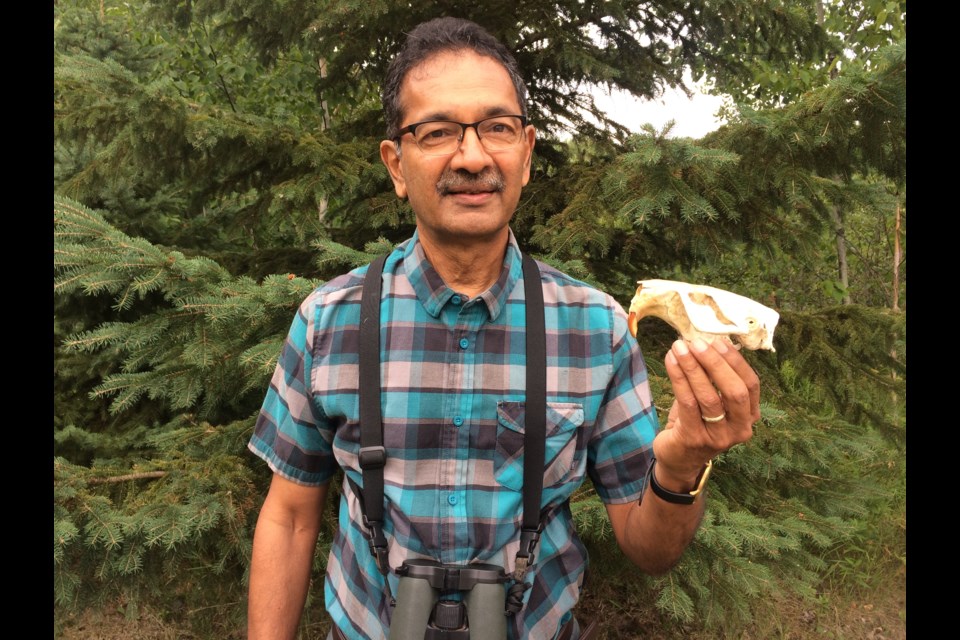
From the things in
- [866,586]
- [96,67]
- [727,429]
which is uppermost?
[96,67]

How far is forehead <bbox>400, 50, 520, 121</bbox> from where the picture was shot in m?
1.51

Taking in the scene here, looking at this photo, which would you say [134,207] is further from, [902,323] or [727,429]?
[902,323]

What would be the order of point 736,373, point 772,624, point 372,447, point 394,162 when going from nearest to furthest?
point 736,373, point 372,447, point 394,162, point 772,624

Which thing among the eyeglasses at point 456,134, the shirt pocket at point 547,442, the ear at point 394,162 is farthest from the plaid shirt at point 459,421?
the eyeglasses at point 456,134

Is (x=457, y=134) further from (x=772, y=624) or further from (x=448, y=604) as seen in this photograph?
(x=772, y=624)

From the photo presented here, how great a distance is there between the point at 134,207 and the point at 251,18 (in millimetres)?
1509

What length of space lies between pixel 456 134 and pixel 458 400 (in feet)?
2.18

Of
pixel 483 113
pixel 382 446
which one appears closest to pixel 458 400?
pixel 382 446

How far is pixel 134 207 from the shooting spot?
168 inches

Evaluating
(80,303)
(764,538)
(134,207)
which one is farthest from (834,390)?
(134,207)

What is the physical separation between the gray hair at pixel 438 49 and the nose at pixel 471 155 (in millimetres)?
191

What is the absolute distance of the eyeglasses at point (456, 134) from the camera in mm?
1515

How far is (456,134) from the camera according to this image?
1525mm

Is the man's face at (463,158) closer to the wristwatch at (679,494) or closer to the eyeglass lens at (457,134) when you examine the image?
the eyeglass lens at (457,134)
